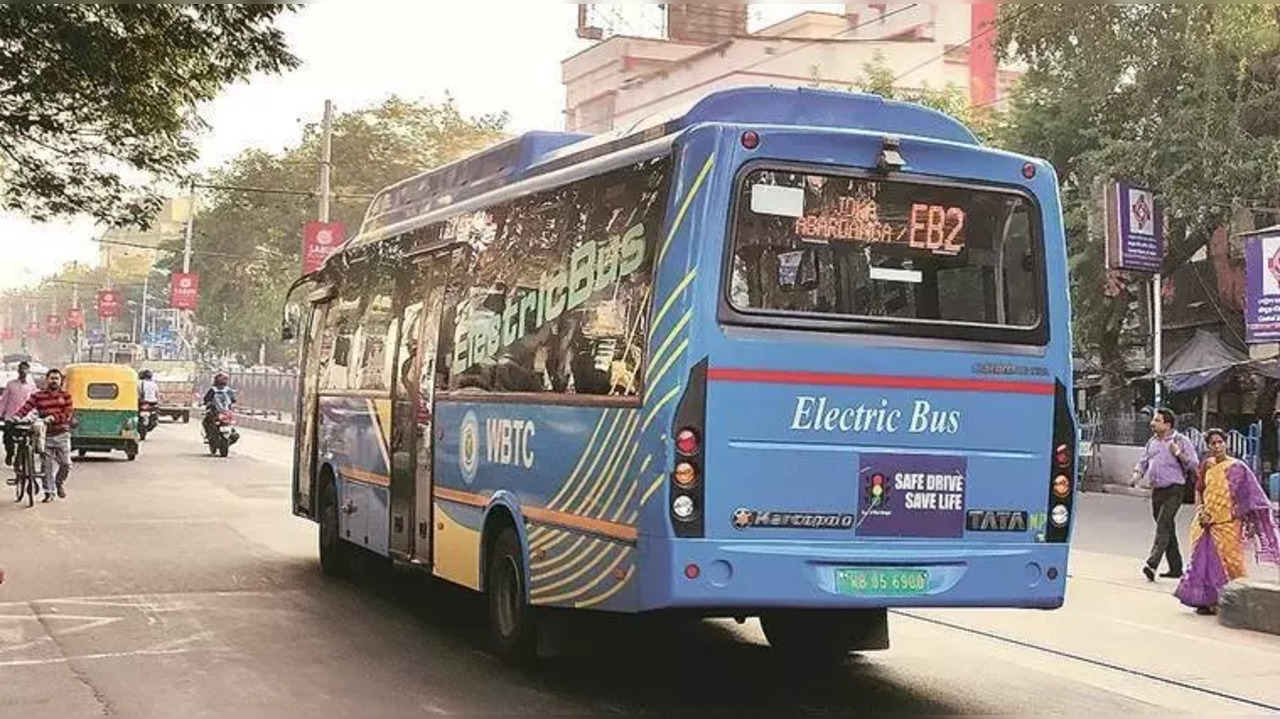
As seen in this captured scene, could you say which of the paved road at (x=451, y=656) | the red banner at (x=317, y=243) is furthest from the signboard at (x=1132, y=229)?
the red banner at (x=317, y=243)

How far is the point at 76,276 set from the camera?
125m

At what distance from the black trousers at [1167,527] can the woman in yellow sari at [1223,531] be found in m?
1.69

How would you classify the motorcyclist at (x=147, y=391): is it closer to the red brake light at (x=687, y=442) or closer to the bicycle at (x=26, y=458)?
the bicycle at (x=26, y=458)

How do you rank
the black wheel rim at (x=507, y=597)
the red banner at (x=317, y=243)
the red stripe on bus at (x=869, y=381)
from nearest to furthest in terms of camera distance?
the red stripe on bus at (x=869, y=381) → the black wheel rim at (x=507, y=597) → the red banner at (x=317, y=243)

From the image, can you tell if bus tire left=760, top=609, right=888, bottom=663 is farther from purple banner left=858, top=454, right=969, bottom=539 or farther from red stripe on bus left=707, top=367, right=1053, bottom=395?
red stripe on bus left=707, top=367, right=1053, bottom=395

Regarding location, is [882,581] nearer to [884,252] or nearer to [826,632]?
[884,252]

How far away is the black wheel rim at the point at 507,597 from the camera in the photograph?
8578mm

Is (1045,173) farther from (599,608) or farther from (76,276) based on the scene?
(76,276)

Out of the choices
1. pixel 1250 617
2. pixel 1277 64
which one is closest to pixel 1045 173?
pixel 1250 617

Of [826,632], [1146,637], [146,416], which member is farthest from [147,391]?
[826,632]

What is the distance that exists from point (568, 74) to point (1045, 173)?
64.3 meters

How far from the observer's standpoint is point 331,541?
1288 centimetres

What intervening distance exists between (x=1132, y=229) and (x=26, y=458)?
685 inches

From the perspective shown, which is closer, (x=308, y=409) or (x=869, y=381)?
(x=869, y=381)
